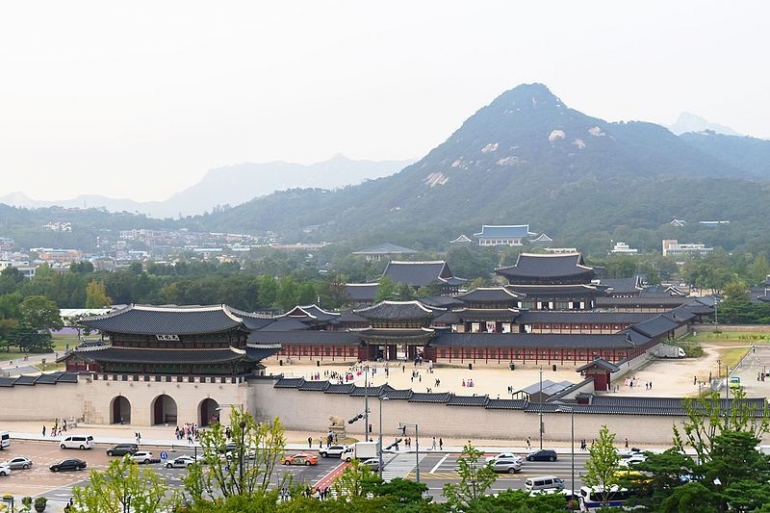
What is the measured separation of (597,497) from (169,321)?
24.2m

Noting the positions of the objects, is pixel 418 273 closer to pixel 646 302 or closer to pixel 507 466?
pixel 646 302

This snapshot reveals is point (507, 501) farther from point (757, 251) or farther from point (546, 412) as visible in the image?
point (757, 251)

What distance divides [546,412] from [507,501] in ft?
52.3

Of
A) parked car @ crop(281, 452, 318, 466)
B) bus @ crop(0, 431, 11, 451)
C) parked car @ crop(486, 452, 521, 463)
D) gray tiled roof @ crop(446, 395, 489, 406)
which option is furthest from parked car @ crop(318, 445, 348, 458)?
bus @ crop(0, 431, 11, 451)

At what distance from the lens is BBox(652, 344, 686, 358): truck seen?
69.0 m

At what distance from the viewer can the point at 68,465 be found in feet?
125

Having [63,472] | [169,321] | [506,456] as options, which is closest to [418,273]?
[169,321]

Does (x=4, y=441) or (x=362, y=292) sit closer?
(x=4, y=441)

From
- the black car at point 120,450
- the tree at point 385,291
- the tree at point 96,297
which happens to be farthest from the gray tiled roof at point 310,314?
the black car at point 120,450

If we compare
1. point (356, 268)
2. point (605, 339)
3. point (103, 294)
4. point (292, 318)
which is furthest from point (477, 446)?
point (356, 268)

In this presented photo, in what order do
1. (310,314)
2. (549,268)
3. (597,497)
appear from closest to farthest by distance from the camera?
(597,497) → (310,314) → (549,268)

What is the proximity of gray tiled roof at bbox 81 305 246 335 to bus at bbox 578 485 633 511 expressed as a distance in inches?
801

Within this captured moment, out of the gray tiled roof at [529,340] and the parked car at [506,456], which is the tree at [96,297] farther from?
the parked car at [506,456]

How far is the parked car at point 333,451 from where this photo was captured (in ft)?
129
